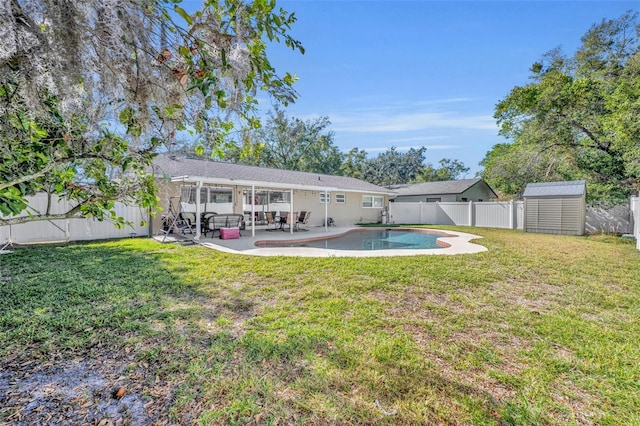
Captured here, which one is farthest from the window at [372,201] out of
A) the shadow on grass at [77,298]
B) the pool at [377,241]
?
the shadow on grass at [77,298]

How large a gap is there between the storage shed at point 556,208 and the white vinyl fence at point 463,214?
2.01 metres

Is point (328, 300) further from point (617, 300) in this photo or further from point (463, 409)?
point (617, 300)

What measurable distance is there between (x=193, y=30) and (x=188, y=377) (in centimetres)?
275

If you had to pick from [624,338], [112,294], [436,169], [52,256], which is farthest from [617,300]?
[436,169]

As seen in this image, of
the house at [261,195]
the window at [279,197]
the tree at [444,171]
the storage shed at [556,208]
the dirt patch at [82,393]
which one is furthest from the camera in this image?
the tree at [444,171]

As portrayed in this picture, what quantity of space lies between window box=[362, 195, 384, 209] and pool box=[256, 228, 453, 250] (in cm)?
491

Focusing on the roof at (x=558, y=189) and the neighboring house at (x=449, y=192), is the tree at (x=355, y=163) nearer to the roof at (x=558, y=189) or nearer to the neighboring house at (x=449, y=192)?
the neighboring house at (x=449, y=192)

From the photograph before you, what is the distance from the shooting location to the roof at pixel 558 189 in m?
12.9

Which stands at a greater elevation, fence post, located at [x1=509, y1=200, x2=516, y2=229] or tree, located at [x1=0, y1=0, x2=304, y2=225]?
tree, located at [x1=0, y1=0, x2=304, y2=225]

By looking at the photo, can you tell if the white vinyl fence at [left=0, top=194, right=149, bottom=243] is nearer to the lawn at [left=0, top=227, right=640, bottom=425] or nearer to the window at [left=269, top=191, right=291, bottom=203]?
the lawn at [left=0, top=227, right=640, bottom=425]

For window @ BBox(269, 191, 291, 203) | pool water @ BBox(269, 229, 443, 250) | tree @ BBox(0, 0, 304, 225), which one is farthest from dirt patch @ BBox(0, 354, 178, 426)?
window @ BBox(269, 191, 291, 203)

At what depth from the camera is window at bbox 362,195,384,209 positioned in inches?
842

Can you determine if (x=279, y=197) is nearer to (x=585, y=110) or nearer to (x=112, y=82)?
(x=112, y=82)

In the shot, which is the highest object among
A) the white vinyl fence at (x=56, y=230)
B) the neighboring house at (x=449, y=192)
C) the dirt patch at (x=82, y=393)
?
the neighboring house at (x=449, y=192)
